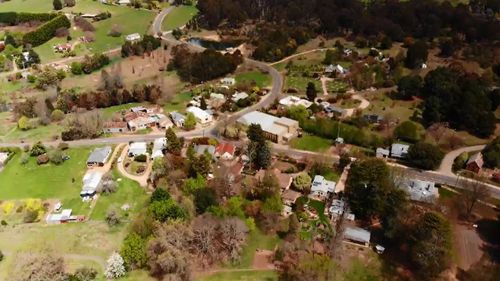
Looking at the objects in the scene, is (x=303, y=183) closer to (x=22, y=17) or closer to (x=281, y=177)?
(x=281, y=177)

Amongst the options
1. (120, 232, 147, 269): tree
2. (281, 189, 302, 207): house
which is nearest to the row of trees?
(281, 189, 302, 207): house

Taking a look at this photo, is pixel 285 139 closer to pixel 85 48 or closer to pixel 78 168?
pixel 78 168

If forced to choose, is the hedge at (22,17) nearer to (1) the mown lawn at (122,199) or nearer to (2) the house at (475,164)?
(1) the mown lawn at (122,199)

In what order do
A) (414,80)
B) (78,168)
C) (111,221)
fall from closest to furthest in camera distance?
(111,221) < (78,168) < (414,80)

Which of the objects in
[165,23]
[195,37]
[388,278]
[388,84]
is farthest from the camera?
[165,23]

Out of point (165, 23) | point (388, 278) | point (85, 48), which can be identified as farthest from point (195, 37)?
point (388, 278)

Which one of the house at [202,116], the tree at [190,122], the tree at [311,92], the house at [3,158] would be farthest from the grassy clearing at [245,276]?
the tree at [311,92]
